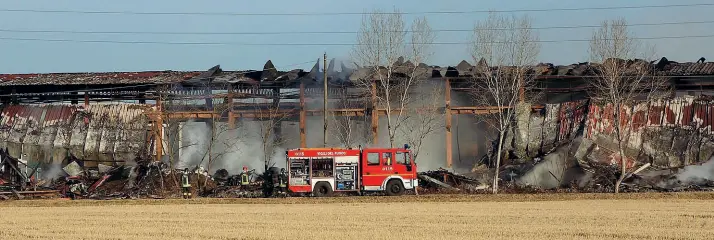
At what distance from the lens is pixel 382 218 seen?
28375 mm

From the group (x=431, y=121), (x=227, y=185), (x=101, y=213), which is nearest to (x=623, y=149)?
(x=431, y=121)

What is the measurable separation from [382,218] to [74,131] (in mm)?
35671

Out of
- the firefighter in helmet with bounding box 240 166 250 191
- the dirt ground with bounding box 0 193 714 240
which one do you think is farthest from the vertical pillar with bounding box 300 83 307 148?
the dirt ground with bounding box 0 193 714 240

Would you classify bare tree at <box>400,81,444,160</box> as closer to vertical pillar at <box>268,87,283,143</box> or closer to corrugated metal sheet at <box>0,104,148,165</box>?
vertical pillar at <box>268,87,283,143</box>

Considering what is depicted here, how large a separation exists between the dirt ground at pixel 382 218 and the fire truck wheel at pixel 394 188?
2.20 meters

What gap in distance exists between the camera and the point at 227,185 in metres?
47.6

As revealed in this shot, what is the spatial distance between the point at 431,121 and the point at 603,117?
11261 millimetres

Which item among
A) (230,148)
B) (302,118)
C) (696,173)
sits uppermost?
(302,118)

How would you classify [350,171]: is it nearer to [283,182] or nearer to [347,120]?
[283,182]

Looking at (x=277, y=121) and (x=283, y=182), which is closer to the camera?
(x=283, y=182)

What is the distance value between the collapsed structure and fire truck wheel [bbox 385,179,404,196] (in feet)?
40.7

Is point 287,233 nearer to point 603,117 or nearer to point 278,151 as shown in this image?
point 603,117

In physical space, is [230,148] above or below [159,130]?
below

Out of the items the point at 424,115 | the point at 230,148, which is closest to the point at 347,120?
the point at 424,115
